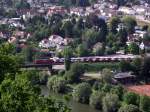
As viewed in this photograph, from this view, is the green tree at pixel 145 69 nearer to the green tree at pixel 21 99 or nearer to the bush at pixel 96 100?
the bush at pixel 96 100

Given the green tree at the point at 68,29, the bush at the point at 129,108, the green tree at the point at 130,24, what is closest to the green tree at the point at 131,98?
the bush at the point at 129,108

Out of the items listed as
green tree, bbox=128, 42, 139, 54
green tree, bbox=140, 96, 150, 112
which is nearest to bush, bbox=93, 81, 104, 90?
green tree, bbox=140, 96, 150, 112

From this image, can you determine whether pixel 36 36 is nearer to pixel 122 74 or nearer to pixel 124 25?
pixel 124 25

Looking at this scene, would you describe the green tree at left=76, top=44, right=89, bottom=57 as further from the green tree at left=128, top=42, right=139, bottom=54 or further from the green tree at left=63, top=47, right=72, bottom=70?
the green tree at left=128, top=42, right=139, bottom=54

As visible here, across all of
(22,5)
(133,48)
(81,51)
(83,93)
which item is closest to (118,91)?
(83,93)

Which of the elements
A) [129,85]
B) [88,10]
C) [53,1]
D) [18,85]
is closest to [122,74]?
[129,85]

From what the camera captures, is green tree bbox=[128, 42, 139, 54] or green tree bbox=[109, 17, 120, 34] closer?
green tree bbox=[128, 42, 139, 54]
